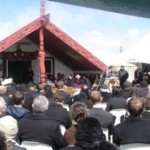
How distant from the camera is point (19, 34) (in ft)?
62.5

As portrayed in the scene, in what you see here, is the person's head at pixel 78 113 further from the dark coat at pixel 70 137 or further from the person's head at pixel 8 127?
the person's head at pixel 8 127

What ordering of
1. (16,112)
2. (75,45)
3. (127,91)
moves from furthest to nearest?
(75,45), (127,91), (16,112)

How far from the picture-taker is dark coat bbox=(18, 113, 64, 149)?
496 centimetres

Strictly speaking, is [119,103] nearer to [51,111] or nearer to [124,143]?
[51,111]

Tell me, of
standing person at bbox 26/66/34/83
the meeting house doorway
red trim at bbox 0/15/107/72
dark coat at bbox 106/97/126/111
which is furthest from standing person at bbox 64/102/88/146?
the meeting house doorway

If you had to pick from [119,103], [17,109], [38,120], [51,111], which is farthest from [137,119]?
[119,103]

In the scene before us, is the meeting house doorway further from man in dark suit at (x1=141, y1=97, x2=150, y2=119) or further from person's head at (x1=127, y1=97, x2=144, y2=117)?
person's head at (x1=127, y1=97, x2=144, y2=117)

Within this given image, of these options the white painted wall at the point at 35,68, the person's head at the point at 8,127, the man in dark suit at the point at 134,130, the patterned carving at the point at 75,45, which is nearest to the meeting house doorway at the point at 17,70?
the white painted wall at the point at 35,68

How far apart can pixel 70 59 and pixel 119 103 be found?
51.1ft

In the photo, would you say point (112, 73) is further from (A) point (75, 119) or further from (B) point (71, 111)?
(A) point (75, 119)

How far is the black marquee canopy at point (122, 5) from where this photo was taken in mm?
856

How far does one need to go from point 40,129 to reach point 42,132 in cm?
5

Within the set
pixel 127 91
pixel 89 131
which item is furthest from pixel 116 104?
pixel 89 131

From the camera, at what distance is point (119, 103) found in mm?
8078
